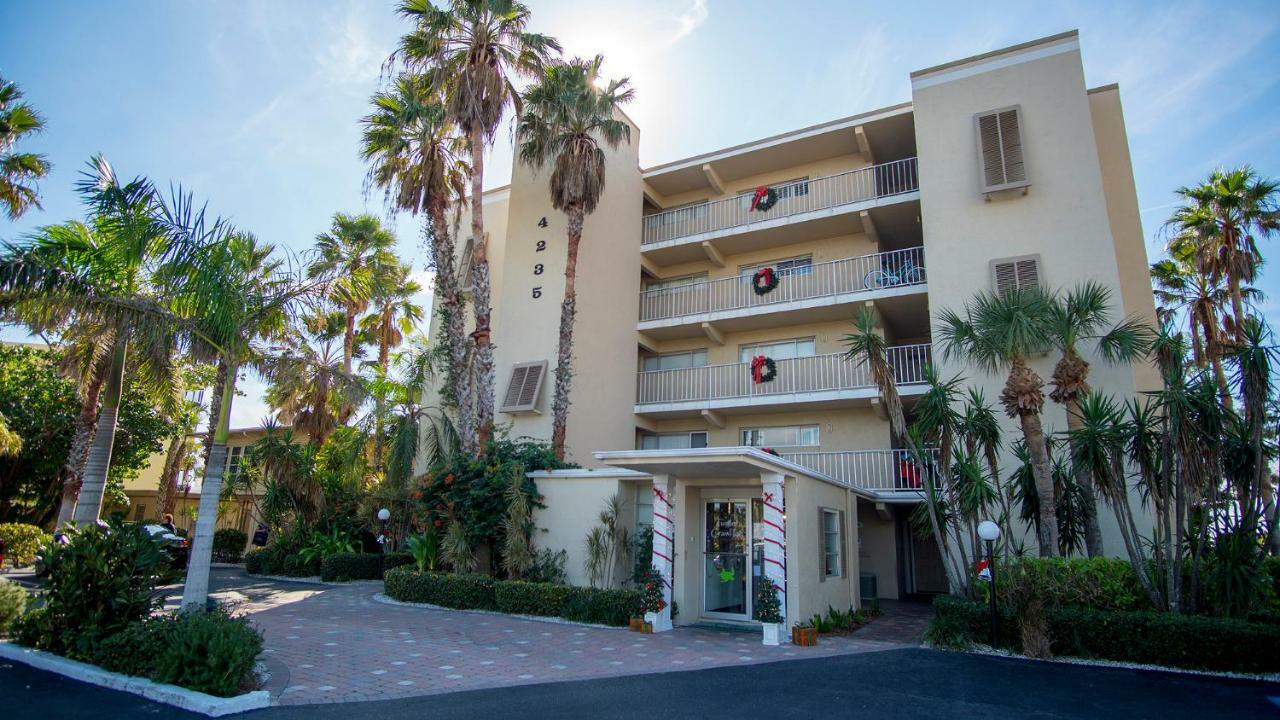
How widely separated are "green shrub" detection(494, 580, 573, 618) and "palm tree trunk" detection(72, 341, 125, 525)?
7554 mm

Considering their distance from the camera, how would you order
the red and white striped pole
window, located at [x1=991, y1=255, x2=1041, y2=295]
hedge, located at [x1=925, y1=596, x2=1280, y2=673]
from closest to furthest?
hedge, located at [x1=925, y1=596, x2=1280, y2=673]
the red and white striped pole
window, located at [x1=991, y1=255, x2=1041, y2=295]

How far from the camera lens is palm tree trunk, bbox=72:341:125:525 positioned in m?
12.5

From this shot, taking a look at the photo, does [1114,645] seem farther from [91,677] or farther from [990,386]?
[91,677]

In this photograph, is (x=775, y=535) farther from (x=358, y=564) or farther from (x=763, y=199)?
(x=358, y=564)

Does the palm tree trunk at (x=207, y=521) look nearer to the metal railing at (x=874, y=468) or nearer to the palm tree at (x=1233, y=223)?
the metal railing at (x=874, y=468)

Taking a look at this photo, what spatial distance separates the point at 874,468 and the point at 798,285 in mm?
5664

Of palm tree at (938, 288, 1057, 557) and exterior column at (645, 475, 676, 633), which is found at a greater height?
palm tree at (938, 288, 1057, 557)

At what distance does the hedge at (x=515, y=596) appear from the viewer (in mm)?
12688

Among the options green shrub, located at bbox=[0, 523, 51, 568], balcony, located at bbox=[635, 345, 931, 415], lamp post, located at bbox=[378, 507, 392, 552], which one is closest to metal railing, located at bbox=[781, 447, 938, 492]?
balcony, located at bbox=[635, 345, 931, 415]

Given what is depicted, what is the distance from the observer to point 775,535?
1203 cm

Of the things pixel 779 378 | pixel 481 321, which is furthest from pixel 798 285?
pixel 481 321

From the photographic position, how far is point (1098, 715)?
7105 mm

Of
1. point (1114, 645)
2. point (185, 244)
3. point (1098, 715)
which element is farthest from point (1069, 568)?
point (185, 244)

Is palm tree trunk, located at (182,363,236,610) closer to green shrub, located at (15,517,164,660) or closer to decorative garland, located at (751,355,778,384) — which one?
green shrub, located at (15,517,164,660)
